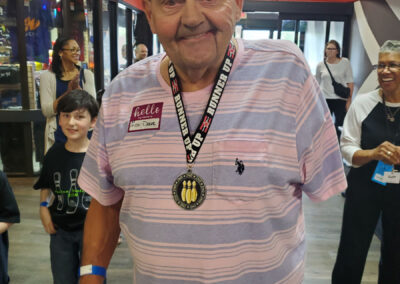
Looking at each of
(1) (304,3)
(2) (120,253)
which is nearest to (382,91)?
(2) (120,253)

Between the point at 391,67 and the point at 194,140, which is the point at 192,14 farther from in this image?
the point at 391,67

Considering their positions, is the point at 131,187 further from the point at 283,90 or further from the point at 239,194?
the point at 283,90

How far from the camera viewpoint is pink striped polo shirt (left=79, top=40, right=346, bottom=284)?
0.84 meters

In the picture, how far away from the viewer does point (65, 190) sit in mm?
2189

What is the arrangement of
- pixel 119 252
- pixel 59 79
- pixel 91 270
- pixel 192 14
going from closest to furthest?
pixel 192 14 < pixel 91 270 < pixel 119 252 < pixel 59 79

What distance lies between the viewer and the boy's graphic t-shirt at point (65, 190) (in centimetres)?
215

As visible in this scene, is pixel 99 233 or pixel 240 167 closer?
pixel 240 167

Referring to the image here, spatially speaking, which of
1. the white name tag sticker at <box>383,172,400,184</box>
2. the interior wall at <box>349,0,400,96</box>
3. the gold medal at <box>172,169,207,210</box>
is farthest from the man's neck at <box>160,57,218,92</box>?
the interior wall at <box>349,0,400,96</box>


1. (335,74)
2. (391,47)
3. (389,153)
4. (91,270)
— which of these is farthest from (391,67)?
(335,74)

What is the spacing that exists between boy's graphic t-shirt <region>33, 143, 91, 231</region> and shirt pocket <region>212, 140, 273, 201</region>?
4.93ft

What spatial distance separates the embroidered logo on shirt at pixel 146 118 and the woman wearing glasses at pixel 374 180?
167 cm

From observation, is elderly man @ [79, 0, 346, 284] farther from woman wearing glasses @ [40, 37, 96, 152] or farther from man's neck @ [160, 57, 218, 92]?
woman wearing glasses @ [40, 37, 96, 152]

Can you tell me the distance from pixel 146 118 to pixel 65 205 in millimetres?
1442

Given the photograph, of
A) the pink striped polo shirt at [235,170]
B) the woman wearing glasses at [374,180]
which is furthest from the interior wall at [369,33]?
the pink striped polo shirt at [235,170]
